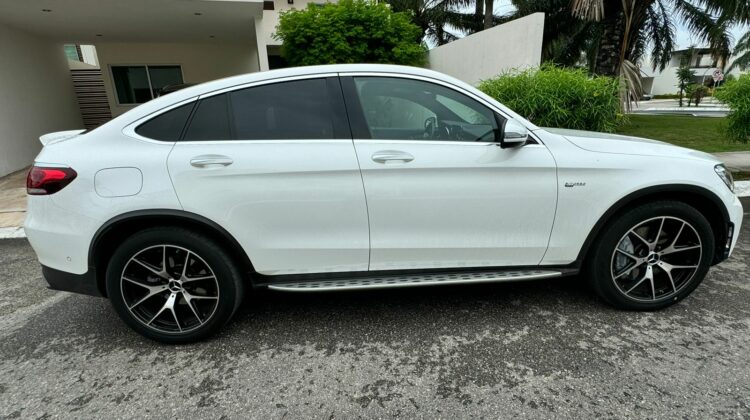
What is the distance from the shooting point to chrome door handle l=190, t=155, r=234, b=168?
7.82 ft

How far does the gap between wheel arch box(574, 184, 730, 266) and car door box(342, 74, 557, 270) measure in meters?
0.33

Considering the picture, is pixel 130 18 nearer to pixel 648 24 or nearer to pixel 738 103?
pixel 738 103

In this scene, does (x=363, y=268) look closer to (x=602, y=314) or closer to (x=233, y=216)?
(x=233, y=216)

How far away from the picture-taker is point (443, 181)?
2.51 metres

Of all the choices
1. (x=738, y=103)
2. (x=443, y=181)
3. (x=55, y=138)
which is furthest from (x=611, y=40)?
(x=55, y=138)

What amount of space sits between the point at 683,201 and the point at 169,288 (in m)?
3.44

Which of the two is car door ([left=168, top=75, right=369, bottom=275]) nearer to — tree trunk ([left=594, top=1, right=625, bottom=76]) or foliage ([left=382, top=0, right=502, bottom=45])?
tree trunk ([left=594, top=1, right=625, bottom=76])

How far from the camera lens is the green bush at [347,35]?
31.4ft

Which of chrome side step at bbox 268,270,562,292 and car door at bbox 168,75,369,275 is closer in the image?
car door at bbox 168,75,369,275

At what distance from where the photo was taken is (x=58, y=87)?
38.9 ft

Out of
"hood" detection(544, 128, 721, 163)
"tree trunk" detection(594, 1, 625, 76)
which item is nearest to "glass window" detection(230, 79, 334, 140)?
"hood" detection(544, 128, 721, 163)

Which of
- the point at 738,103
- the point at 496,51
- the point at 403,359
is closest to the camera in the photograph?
the point at 403,359

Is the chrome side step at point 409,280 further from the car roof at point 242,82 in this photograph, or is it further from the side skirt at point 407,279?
the car roof at point 242,82

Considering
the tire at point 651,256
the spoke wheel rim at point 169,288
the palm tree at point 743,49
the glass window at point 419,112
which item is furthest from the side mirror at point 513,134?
the palm tree at point 743,49
